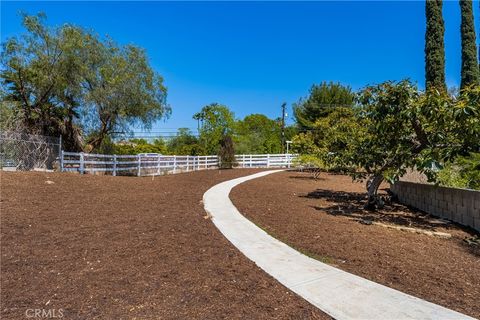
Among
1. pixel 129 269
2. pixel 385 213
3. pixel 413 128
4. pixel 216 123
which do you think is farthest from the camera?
pixel 216 123

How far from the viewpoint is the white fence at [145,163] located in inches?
645

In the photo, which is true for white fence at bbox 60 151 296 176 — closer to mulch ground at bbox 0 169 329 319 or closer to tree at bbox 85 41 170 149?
tree at bbox 85 41 170 149

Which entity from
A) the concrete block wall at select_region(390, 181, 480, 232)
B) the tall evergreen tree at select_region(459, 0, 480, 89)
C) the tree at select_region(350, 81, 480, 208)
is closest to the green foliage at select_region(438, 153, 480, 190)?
the concrete block wall at select_region(390, 181, 480, 232)

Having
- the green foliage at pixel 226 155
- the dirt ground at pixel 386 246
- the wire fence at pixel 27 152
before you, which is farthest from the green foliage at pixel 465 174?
the green foliage at pixel 226 155

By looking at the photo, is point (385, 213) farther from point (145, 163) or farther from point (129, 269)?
point (145, 163)

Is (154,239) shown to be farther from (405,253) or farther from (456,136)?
(456,136)

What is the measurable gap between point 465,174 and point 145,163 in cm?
1615

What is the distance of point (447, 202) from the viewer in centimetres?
764

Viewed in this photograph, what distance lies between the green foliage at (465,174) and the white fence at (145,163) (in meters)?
14.3

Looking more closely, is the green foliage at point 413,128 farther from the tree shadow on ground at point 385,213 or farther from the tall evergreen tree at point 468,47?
the tall evergreen tree at point 468,47

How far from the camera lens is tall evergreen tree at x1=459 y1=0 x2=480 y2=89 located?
1995 cm

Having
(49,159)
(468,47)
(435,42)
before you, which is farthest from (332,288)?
(468,47)

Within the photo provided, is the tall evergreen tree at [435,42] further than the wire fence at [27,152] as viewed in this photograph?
Yes

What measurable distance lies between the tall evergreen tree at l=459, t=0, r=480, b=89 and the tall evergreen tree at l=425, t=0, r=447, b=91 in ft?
4.54
